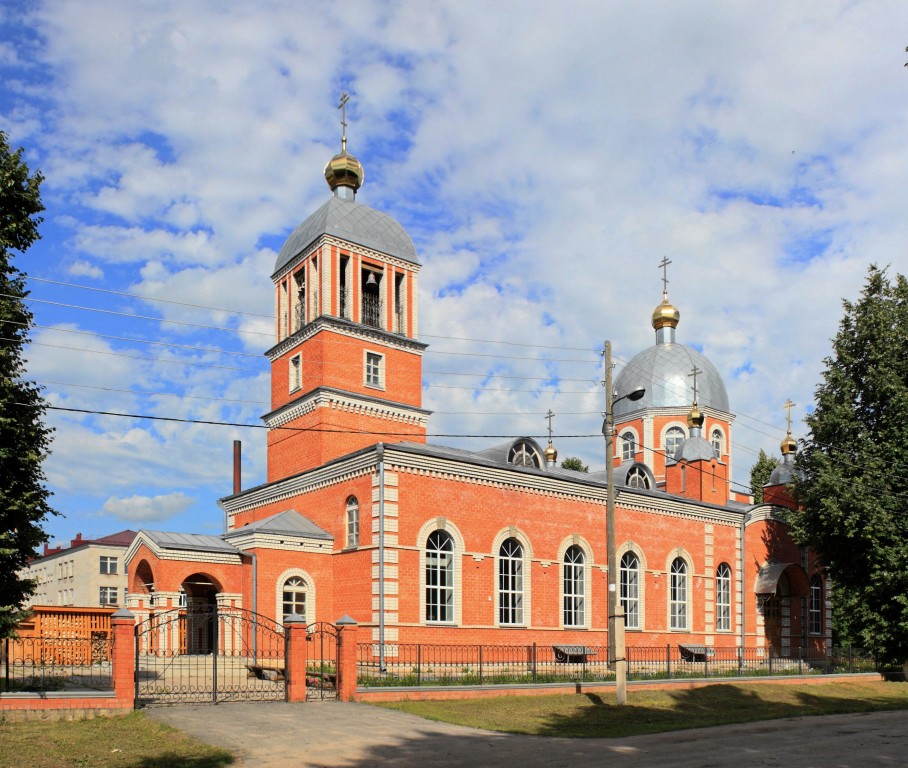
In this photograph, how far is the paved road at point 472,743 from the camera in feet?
→ 39.1

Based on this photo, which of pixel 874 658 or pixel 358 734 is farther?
pixel 874 658

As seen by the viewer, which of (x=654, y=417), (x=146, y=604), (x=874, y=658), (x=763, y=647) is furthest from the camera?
(x=654, y=417)

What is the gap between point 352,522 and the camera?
25.5 meters

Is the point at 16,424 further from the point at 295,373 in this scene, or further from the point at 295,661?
the point at 295,373

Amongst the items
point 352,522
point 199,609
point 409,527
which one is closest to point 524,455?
point 409,527

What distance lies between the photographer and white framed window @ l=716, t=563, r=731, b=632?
3369cm

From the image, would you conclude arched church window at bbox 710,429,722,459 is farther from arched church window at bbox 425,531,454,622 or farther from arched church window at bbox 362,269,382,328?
arched church window at bbox 425,531,454,622

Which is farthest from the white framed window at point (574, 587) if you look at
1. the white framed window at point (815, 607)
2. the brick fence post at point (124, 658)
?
the brick fence post at point (124, 658)

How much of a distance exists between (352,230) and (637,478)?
46.3ft

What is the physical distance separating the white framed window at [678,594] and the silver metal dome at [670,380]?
1169cm

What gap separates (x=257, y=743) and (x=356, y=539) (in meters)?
12.1

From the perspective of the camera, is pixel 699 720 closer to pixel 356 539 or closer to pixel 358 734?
pixel 358 734

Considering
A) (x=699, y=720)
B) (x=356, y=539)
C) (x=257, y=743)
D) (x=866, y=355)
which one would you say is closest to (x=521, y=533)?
(x=356, y=539)

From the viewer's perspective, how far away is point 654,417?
4294 centimetres
